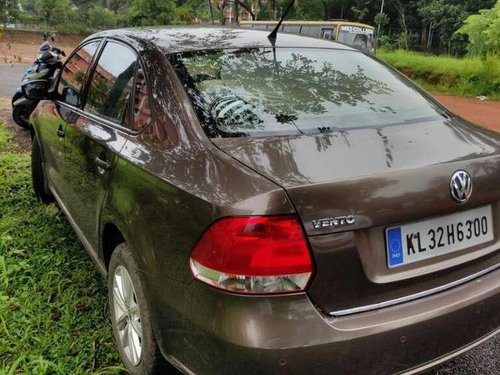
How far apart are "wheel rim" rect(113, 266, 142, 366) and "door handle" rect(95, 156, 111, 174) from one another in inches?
17.8

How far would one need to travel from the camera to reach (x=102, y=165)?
250 centimetres

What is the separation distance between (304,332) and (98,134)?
1525mm

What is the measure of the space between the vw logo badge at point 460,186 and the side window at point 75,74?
2213 mm

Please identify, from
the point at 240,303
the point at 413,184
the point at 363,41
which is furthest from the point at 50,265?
the point at 363,41

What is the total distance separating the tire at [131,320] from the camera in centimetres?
216

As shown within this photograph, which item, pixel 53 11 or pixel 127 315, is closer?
pixel 127 315

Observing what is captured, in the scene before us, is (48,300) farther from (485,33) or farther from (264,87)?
(485,33)

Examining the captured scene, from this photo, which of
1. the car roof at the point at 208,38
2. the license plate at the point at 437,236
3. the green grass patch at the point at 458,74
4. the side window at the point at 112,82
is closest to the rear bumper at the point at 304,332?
the license plate at the point at 437,236

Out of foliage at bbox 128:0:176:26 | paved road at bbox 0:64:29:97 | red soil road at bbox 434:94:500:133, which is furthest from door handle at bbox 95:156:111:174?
foliage at bbox 128:0:176:26

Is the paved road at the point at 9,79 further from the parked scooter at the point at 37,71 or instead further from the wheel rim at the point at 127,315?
the wheel rim at the point at 127,315

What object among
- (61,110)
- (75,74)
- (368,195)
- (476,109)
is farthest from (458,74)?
(368,195)

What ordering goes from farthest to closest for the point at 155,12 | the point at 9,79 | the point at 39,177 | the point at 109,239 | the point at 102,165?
the point at 155,12 → the point at 9,79 → the point at 39,177 → the point at 109,239 → the point at 102,165

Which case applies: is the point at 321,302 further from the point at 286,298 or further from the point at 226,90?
the point at 226,90

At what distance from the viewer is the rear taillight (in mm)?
1644
